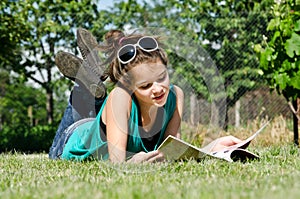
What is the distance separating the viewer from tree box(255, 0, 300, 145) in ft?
16.1

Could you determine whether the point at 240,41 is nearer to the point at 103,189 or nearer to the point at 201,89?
the point at 201,89

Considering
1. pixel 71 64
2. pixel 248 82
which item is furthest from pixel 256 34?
pixel 71 64

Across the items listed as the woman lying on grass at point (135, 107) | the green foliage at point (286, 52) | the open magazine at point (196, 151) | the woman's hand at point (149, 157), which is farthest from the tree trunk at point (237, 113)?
the woman's hand at point (149, 157)

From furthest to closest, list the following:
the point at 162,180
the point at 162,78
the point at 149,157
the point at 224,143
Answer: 1. the point at 224,143
2. the point at 162,78
3. the point at 149,157
4. the point at 162,180

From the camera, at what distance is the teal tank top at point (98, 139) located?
9.51 ft

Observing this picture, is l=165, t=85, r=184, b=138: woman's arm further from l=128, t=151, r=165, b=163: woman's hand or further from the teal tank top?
l=128, t=151, r=165, b=163: woman's hand

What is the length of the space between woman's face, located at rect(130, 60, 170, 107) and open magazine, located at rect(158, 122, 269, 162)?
0.29 meters

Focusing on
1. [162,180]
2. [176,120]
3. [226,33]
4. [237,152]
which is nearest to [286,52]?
[176,120]

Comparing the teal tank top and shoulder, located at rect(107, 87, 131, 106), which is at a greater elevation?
shoulder, located at rect(107, 87, 131, 106)

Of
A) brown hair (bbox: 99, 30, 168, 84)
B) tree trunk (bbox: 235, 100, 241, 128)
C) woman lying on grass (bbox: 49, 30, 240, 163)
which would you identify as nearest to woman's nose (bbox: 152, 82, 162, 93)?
woman lying on grass (bbox: 49, 30, 240, 163)

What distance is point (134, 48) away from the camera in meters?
2.68

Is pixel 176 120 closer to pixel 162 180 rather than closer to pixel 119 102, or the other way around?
pixel 119 102

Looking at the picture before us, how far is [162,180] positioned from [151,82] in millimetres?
731

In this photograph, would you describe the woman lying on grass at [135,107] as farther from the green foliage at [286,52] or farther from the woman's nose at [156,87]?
the green foliage at [286,52]
